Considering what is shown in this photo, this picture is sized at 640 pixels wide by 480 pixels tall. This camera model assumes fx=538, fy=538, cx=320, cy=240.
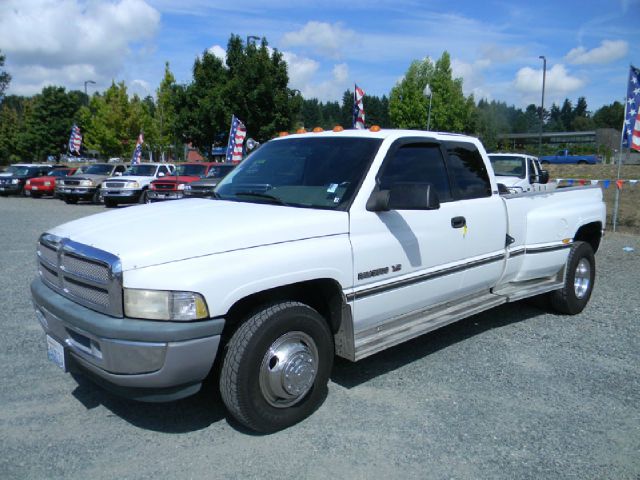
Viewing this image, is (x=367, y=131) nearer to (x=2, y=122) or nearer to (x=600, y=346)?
(x=600, y=346)

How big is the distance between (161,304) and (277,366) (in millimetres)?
846

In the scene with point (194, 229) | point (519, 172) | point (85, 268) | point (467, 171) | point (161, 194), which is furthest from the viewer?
point (161, 194)

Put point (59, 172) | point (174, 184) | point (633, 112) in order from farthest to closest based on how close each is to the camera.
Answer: point (59, 172), point (174, 184), point (633, 112)

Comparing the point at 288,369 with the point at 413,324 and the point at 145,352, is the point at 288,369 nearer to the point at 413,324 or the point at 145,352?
the point at 145,352

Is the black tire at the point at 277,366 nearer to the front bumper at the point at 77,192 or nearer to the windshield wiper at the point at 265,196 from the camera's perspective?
the windshield wiper at the point at 265,196

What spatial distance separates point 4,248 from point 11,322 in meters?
5.41

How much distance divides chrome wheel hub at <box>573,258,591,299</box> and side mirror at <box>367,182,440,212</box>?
3269 mm

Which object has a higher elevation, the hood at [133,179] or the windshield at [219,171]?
the windshield at [219,171]

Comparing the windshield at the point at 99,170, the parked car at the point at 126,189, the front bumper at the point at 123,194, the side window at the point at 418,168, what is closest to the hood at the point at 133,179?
the parked car at the point at 126,189

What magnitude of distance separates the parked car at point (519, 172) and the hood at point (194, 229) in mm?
11085

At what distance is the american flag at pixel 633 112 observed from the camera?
12289mm

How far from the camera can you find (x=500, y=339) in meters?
5.32

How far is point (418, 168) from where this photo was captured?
441 centimetres

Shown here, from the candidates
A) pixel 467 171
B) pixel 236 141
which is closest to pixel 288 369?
pixel 467 171
